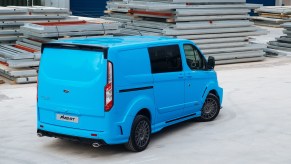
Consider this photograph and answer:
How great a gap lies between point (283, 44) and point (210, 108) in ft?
41.3

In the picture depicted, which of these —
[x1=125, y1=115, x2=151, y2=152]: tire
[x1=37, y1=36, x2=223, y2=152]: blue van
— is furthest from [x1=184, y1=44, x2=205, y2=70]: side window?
[x1=125, y1=115, x2=151, y2=152]: tire

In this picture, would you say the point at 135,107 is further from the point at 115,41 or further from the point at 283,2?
the point at 283,2

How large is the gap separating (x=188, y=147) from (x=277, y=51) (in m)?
13.7

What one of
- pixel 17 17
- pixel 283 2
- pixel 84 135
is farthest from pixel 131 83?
pixel 283 2

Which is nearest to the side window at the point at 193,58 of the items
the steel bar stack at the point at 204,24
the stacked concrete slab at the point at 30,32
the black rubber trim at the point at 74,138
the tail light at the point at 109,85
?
the tail light at the point at 109,85

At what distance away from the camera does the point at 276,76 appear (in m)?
16.2

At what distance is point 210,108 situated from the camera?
1054 cm

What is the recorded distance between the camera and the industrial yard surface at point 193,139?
8148 millimetres

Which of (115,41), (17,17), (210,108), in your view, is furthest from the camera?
(17,17)

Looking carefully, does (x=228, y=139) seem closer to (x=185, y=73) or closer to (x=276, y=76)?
(x=185, y=73)

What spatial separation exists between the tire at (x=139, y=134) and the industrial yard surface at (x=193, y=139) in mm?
122

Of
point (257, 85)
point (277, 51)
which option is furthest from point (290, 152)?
point (277, 51)

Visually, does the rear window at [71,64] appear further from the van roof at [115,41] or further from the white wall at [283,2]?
the white wall at [283,2]

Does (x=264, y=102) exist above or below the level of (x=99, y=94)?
below
